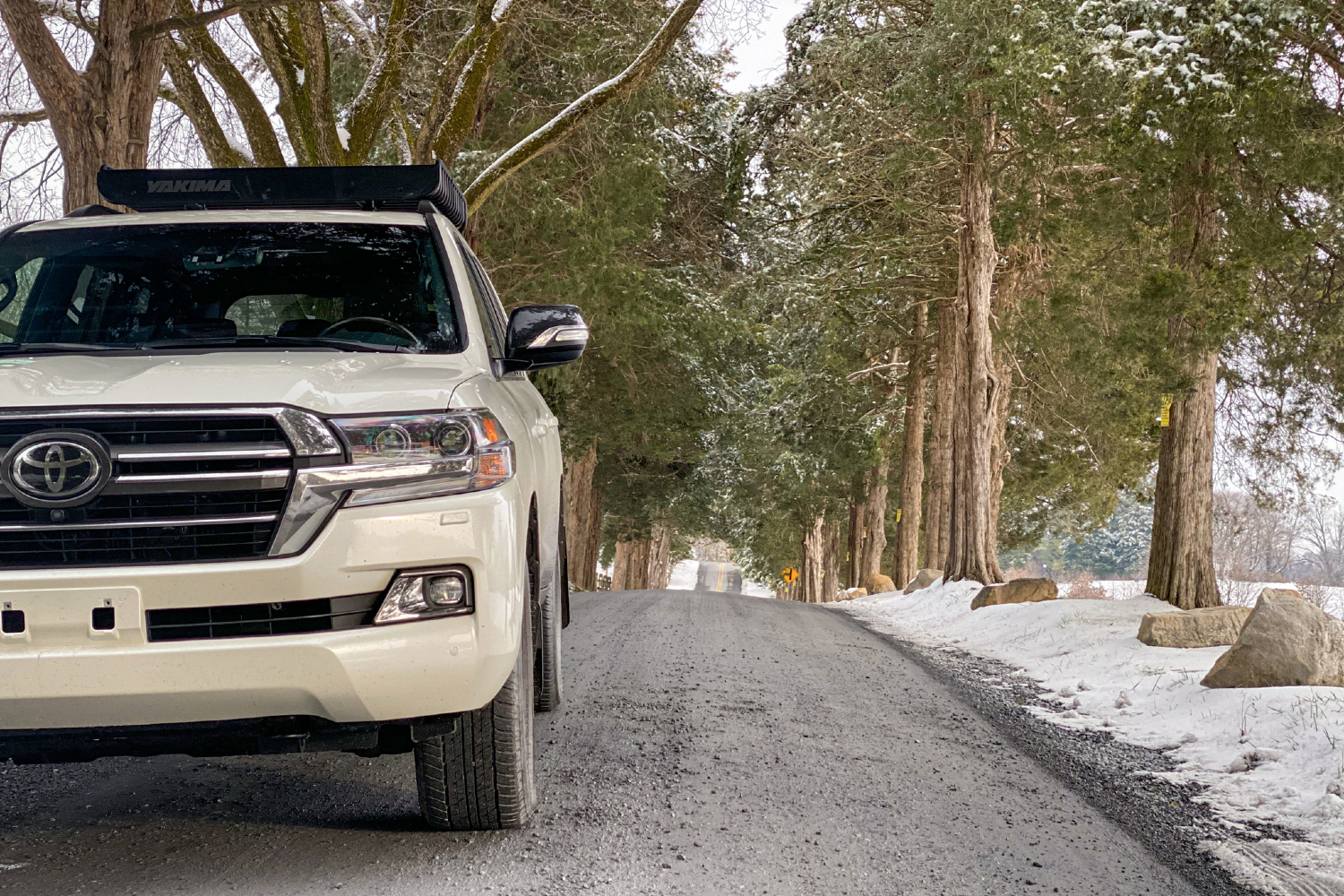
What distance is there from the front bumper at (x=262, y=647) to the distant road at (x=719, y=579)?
80137 mm

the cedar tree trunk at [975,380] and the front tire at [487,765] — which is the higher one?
the cedar tree trunk at [975,380]

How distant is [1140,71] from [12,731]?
9924mm

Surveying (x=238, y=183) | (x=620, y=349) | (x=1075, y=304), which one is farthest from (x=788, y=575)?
(x=238, y=183)

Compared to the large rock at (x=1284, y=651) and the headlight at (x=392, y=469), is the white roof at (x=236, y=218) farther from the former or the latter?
the large rock at (x=1284, y=651)

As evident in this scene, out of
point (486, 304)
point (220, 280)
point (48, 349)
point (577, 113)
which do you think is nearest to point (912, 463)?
point (577, 113)

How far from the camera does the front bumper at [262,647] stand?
295cm

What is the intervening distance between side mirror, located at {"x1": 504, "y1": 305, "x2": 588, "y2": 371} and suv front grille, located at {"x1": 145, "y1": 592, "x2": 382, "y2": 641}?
1417 millimetres

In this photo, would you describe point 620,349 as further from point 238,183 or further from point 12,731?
point 12,731

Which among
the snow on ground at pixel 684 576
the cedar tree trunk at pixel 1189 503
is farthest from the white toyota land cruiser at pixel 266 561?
the snow on ground at pixel 684 576

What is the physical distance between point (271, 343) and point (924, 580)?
17.6m

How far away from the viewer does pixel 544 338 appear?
425 centimetres

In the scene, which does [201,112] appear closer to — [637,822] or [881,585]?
[637,822]

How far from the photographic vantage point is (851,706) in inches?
259

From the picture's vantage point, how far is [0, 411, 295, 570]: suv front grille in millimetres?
2980
